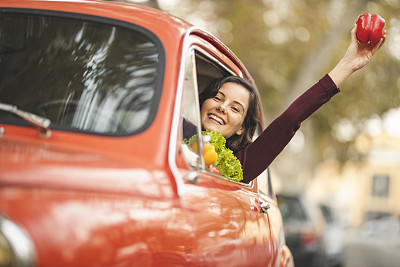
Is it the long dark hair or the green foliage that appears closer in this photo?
the long dark hair

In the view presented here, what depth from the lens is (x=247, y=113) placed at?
4195 mm

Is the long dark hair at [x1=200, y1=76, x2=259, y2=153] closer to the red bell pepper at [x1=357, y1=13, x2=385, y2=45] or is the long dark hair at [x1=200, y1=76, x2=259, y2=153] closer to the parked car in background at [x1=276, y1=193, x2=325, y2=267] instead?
the red bell pepper at [x1=357, y1=13, x2=385, y2=45]

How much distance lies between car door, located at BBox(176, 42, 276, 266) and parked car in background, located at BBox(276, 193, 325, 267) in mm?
8206

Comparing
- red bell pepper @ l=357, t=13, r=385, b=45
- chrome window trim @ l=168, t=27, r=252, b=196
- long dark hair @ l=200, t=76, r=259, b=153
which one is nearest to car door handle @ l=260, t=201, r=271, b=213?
long dark hair @ l=200, t=76, r=259, b=153

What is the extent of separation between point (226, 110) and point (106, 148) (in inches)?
65.6

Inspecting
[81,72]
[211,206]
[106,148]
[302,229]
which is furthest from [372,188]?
[106,148]

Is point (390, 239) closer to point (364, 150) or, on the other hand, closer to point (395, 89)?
point (395, 89)

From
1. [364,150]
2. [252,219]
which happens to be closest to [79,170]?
[252,219]

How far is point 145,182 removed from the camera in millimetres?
2182

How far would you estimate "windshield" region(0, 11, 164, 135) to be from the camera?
250 centimetres

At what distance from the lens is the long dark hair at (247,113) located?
3.97 meters

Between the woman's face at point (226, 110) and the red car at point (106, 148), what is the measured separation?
61cm

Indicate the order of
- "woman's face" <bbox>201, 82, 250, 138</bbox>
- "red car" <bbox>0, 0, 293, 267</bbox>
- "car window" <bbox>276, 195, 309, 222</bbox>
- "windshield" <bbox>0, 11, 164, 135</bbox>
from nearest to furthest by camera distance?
"red car" <bbox>0, 0, 293, 267</bbox>, "windshield" <bbox>0, 11, 164, 135</bbox>, "woman's face" <bbox>201, 82, 250, 138</bbox>, "car window" <bbox>276, 195, 309, 222</bbox>

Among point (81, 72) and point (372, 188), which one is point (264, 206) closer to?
point (81, 72)
